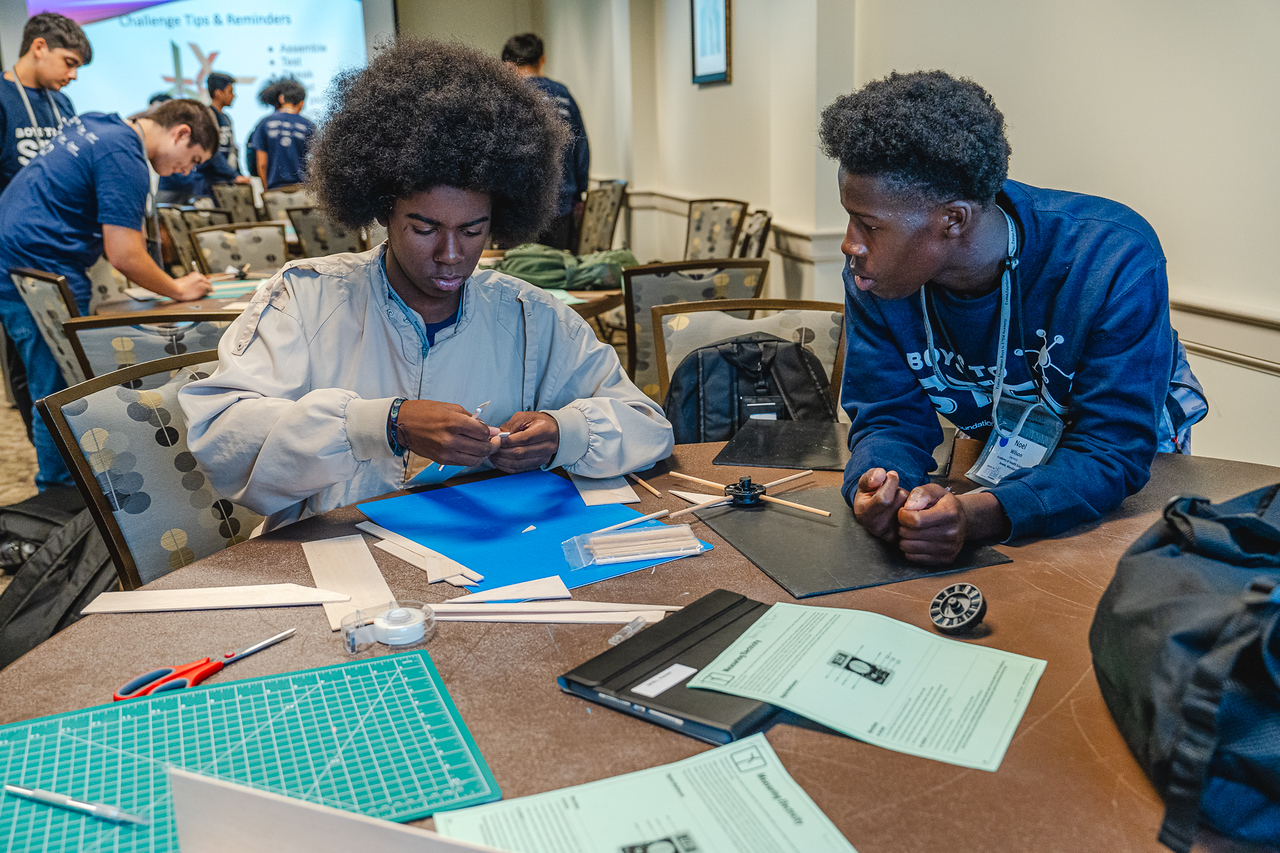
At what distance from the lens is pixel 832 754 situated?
0.85 metres

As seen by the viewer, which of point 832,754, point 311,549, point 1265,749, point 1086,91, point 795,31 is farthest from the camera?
point 795,31

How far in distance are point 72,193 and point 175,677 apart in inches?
Answer: 125

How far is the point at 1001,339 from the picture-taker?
5.01 ft

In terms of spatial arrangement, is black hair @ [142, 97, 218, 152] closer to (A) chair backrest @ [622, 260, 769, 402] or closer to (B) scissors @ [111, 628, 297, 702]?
(A) chair backrest @ [622, 260, 769, 402]

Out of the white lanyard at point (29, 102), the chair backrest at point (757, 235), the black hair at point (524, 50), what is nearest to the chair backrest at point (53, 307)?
the white lanyard at point (29, 102)

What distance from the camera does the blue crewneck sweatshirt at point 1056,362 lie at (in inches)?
54.8

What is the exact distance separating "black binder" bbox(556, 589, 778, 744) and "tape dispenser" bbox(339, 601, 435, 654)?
0.65 ft

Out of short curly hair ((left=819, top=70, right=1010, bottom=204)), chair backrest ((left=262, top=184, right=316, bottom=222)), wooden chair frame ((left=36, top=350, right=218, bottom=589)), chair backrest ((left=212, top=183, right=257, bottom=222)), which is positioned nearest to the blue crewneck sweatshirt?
short curly hair ((left=819, top=70, right=1010, bottom=204))

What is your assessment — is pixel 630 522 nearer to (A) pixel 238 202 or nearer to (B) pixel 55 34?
(B) pixel 55 34

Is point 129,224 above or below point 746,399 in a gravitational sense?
above

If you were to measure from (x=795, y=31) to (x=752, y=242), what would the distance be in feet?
3.23

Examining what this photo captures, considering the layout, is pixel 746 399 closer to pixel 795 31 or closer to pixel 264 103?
pixel 795 31

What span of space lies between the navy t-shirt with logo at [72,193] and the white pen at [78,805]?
322 centimetres

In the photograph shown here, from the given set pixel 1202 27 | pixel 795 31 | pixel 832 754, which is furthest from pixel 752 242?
pixel 832 754
